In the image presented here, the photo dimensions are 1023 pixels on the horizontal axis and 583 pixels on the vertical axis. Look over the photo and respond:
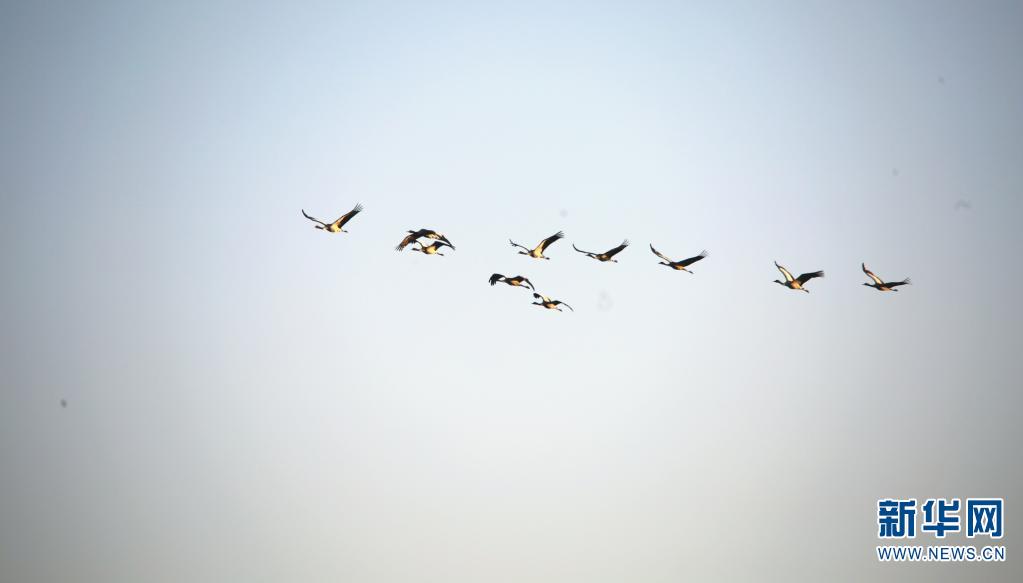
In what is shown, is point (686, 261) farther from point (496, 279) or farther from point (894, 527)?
point (894, 527)

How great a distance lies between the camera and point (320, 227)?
143 feet

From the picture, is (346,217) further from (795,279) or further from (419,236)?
(795,279)

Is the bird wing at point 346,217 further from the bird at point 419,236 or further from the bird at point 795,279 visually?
the bird at point 795,279

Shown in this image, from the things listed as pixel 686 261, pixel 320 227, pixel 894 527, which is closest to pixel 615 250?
pixel 686 261

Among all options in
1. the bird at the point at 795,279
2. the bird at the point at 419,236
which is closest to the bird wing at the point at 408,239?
the bird at the point at 419,236

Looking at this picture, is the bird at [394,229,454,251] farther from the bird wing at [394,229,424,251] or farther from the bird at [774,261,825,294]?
the bird at [774,261,825,294]

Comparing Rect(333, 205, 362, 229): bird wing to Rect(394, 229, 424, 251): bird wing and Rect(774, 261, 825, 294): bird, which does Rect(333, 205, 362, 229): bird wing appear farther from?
Rect(774, 261, 825, 294): bird

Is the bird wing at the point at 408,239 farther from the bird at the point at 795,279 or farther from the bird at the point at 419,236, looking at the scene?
the bird at the point at 795,279

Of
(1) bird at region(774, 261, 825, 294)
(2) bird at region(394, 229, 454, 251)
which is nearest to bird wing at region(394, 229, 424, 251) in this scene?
(2) bird at region(394, 229, 454, 251)

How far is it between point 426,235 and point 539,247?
667 centimetres

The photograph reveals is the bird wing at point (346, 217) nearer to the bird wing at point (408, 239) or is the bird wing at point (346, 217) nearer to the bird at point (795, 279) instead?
the bird wing at point (408, 239)

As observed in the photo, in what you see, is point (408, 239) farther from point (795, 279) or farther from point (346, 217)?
point (795, 279)

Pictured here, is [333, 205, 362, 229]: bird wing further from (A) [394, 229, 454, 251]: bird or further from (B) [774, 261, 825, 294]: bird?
(B) [774, 261, 825, 294]: bird

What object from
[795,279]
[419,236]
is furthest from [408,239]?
[795,279]
